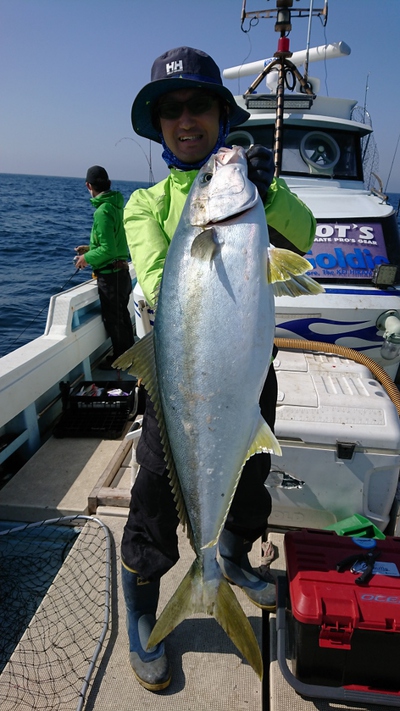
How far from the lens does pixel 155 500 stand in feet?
6.63

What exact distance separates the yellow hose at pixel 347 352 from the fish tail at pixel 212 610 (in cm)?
183

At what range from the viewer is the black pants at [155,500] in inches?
78.9

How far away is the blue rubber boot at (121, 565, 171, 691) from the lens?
2.08 metres

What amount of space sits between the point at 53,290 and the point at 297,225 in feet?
41.2

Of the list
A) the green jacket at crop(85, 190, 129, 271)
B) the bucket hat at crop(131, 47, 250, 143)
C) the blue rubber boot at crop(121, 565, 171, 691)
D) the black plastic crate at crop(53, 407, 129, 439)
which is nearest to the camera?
the bucket hat at crop(131, 47, 250, 143)

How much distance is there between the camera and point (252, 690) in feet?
6.81

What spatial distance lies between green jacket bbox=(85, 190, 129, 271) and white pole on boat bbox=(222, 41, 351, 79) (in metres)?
3.45

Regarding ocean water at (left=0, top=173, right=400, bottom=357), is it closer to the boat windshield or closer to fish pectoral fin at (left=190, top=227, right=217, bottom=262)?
the boat windshield

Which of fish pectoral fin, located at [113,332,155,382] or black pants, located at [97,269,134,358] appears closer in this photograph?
fish pectoral fin, located at [113,332,155,382]

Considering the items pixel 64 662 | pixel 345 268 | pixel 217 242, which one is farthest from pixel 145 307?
pixel 64 662

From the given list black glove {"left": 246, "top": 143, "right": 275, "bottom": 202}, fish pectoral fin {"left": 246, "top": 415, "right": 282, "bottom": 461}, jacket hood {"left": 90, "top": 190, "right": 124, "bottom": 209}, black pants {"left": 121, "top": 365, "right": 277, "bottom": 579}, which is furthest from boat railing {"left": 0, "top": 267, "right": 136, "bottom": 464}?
black glove {"left": 246, "top": 143, "right": 275, "bottom": 202}

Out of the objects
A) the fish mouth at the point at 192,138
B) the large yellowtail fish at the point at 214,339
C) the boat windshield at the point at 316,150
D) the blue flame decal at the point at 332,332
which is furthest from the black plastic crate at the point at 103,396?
the boat windshield at the point at 316,150

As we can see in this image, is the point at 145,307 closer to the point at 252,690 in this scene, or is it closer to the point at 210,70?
the point at 210,70

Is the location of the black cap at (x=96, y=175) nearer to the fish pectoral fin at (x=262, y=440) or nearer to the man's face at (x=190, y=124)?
the man's face at (x=190, y=124)
